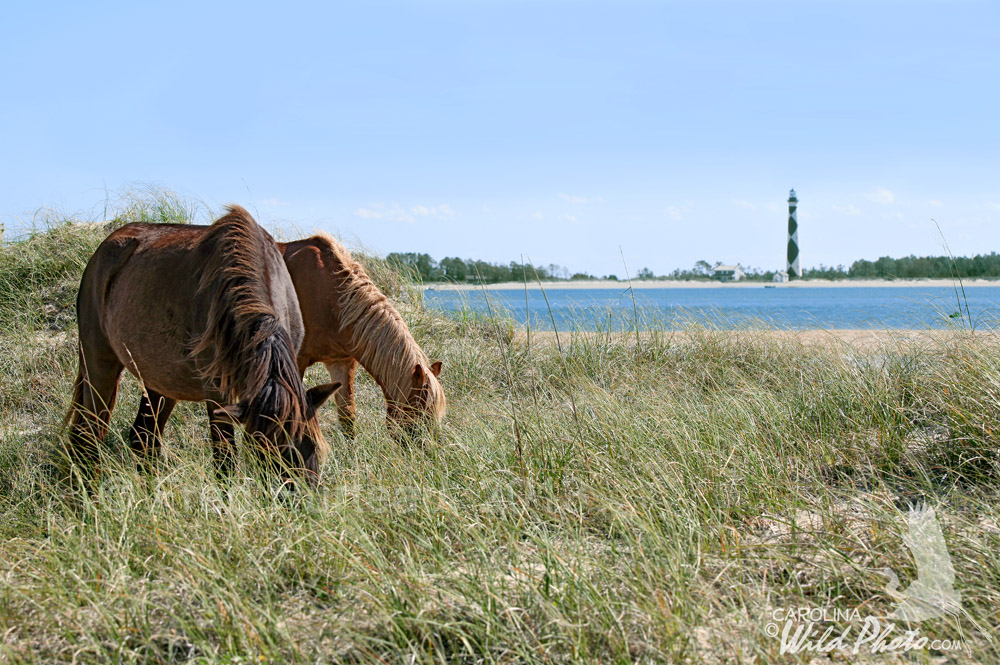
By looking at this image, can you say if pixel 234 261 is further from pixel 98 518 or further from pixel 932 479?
pixel 932 479

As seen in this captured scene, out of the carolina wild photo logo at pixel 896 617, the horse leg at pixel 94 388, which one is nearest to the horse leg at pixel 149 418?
the horse leg at pixel 94 388

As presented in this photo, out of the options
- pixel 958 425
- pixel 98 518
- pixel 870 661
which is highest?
pixel 958 425

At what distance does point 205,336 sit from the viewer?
10.8 feet

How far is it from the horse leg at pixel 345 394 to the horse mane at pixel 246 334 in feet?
3.92

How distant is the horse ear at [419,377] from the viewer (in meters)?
4.25

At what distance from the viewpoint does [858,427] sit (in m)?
3.65

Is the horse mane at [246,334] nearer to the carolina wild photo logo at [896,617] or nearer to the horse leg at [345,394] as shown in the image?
the horse leg at [345,394]

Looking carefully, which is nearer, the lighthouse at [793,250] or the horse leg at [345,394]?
the horse leg at [345,394]

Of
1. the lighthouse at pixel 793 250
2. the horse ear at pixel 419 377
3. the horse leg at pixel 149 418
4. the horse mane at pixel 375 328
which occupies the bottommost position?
the horse leg at pixel 149 418

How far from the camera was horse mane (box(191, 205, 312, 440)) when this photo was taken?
2.84 meters

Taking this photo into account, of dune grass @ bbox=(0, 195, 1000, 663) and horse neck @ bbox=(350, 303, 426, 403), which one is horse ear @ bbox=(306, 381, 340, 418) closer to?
dune grass @ bbox=(0, 195, 1000, 663)

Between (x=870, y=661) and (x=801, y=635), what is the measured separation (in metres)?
0.19

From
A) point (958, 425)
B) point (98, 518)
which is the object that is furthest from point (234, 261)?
point (958, 425)

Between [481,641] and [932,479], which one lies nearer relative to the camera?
[481,641]
